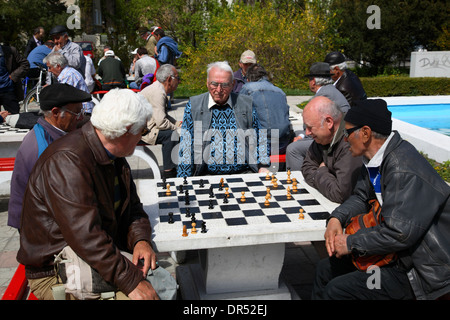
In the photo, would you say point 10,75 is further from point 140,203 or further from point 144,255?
point 144,255

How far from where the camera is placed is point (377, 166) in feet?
9.21

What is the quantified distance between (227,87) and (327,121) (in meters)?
1.31

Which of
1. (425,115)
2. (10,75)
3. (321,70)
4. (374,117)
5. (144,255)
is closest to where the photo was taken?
(144,255)

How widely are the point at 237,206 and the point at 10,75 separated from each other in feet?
18.6

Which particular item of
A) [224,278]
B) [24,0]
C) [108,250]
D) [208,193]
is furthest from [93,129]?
[24,0]

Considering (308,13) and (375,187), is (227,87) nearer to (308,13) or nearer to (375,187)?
(375,187)

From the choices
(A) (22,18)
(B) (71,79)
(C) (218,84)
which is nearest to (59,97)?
(C) (218,84)

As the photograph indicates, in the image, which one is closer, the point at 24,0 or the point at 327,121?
the point at 327,121

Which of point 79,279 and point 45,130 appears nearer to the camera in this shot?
point 79,279

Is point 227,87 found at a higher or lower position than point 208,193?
higher

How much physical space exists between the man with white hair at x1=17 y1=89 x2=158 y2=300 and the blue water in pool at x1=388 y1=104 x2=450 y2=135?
10866 mm

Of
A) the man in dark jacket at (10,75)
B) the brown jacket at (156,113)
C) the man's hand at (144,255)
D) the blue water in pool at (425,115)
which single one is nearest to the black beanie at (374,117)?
the man's hand at (144,255)
